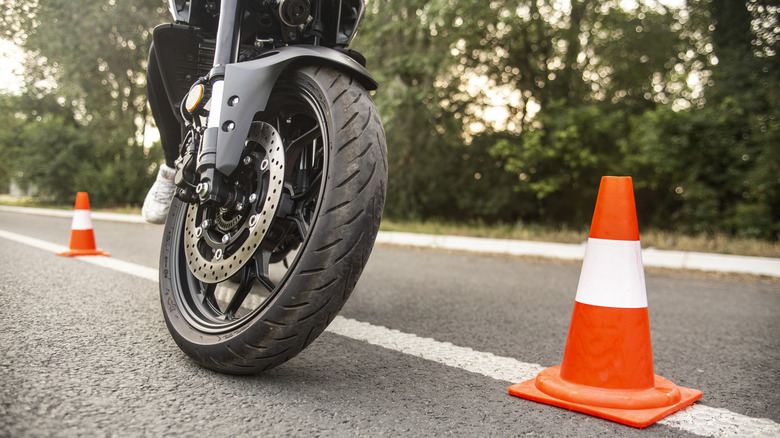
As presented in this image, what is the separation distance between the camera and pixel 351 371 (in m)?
2.03

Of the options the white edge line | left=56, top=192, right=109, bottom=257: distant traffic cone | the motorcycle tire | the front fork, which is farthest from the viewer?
the white edge line

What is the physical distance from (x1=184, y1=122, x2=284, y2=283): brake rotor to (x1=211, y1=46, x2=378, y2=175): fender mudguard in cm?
8

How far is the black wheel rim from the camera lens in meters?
1.95

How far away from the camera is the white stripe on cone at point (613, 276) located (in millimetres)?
1992

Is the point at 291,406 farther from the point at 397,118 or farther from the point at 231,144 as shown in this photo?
the point at 397,118

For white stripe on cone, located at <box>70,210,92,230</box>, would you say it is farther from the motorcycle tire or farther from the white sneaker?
the motorcycle tire

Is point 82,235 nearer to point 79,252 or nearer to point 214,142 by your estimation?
point 79,252

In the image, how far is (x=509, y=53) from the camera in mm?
16453

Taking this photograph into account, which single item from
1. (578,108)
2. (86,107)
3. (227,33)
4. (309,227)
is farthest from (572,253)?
(86,107)

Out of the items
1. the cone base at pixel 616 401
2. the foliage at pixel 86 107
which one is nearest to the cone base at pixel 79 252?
the cone base at pixel 616 401

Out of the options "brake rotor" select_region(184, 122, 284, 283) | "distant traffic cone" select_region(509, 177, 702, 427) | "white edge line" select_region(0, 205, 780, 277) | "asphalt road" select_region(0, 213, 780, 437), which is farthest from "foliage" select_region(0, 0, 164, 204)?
"distant traffic cone" select_region(509, 177, 702, 427)

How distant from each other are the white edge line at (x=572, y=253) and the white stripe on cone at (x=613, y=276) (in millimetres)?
5021

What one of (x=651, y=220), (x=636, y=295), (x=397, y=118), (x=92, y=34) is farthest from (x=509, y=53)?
(x=636, y=295)

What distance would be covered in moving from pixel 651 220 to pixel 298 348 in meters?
15.5
